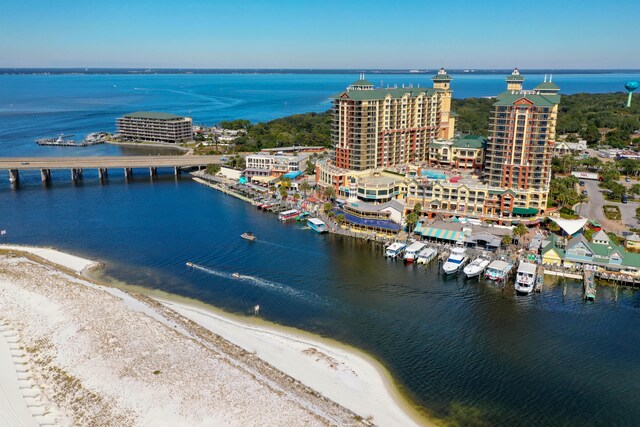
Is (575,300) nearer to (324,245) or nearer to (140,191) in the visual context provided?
(324,245)

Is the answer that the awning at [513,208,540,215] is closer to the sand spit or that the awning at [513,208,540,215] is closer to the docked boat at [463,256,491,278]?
the docked boat at [463,256,491,278]

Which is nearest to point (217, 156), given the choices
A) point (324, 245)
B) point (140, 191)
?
point (140, 191)

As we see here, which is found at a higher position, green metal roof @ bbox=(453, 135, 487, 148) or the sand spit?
green metal roof @ bbox=(453, 135, 487, 148)

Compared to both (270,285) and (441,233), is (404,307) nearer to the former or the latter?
(270,285)

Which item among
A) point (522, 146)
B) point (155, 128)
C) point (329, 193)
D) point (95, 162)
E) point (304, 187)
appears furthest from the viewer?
point (155, 128)

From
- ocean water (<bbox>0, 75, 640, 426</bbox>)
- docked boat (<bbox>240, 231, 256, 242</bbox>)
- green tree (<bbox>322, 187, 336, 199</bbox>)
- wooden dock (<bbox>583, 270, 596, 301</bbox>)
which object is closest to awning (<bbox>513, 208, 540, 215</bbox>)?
wooden dock (<bbox>583, 270, 596, 301</bbox>)

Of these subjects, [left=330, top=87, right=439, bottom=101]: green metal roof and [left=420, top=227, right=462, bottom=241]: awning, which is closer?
[left=420, top=227, right=462, bottom=241]: awning

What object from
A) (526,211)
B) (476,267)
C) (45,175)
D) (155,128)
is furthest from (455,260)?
(155,128)
